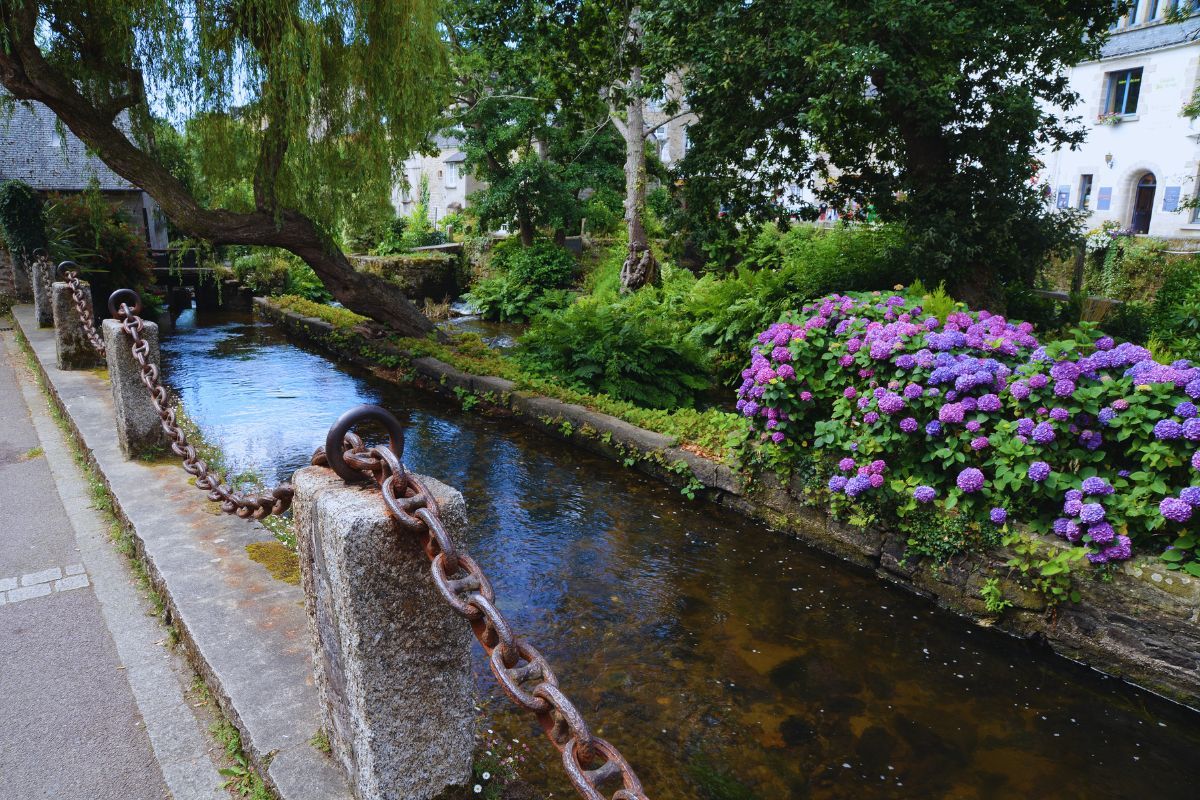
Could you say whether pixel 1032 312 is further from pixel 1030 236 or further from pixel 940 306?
pixel 940 306

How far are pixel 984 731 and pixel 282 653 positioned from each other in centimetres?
337

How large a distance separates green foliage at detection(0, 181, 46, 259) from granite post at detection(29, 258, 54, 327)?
94.2 inches

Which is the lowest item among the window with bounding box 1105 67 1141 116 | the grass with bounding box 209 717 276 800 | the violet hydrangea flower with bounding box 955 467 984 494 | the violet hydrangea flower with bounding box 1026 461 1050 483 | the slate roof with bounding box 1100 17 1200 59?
the grass with bounding box 209 717 276 800

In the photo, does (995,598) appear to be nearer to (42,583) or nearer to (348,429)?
(348,429)

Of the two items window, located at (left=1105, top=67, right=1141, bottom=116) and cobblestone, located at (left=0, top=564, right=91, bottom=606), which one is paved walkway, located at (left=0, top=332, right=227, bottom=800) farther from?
window, located at (left=1105, top=67, right=1141, bottom=116)

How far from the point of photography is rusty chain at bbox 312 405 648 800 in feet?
5.14

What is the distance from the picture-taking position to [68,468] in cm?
597

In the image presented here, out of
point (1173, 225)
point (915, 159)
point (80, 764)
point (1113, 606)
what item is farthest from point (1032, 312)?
point (1173, 225)

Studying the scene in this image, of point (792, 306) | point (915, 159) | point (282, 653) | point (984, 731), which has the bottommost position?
point (984, 731)

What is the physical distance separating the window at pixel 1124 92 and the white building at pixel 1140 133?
0.03m

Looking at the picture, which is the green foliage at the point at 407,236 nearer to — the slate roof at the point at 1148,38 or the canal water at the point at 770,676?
the canal water at the point at 770,676

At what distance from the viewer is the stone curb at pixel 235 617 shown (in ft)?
8.18

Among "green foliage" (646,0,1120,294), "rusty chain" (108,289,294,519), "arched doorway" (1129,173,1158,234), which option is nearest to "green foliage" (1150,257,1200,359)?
"green foliage" (646,0,1120,294)

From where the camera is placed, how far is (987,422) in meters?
5.01
